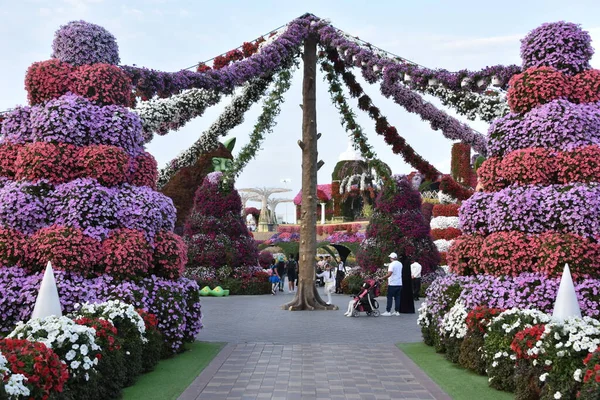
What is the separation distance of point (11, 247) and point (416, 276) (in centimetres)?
1414

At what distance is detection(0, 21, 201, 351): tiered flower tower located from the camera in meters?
9.75

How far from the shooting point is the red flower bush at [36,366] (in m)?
5.55

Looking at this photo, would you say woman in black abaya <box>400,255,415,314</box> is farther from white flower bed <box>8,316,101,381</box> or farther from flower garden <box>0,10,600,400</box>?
white flower bed <box>8,316,101,381</box>

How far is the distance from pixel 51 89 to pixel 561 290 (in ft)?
26.2

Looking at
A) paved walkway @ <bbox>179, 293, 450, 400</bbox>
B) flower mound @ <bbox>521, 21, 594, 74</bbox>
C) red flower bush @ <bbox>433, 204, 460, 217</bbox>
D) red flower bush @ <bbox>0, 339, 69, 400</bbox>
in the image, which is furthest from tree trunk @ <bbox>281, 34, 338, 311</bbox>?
red flower bush @ <bbox>433, 204, 460, 217</bbox>

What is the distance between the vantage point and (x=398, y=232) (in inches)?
931

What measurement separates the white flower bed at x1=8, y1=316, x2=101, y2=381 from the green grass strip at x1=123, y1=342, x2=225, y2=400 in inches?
42.2

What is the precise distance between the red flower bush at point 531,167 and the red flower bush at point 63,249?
616 centimetres

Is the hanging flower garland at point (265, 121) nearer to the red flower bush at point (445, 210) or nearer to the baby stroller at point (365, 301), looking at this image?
the baby stroller at point (365, 301)

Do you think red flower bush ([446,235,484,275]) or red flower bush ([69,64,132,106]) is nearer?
red flower bush ([446,235,484,275])

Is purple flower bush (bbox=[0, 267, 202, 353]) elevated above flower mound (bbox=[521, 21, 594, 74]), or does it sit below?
below

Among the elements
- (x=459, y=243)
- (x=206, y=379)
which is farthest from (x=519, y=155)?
(x=206, y=379)

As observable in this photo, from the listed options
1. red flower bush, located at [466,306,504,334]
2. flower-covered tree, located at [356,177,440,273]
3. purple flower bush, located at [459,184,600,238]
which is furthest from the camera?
flower-covered tree, located at [356,177,440,273]

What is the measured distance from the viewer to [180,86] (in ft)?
40.6
